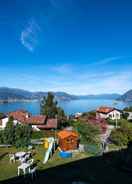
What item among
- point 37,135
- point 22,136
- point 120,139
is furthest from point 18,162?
point 37,135

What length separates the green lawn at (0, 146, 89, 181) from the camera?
2211 cm

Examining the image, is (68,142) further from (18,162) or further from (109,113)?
(109,113)

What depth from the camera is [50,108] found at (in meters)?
57.4

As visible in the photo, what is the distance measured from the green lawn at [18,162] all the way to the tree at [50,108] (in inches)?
969

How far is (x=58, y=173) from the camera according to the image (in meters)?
21.9

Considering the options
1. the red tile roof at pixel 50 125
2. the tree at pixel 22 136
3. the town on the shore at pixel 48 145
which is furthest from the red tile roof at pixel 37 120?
the tree at pixel 22 136

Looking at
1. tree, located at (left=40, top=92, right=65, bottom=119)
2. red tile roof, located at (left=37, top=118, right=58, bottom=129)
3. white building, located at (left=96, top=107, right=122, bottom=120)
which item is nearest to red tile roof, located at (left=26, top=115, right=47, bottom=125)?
red tile roof, located at (left=37, top=118, right=58, bottom=129)

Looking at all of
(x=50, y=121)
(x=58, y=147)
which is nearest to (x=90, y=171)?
(x=58, y=147)

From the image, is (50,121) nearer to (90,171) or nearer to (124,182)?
(90,171)

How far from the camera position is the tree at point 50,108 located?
56966 mm

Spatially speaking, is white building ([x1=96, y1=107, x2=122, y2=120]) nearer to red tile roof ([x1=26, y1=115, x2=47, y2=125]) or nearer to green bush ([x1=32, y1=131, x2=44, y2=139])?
red tile roof ([x1=26, y1=115, x2=47, y2=125])

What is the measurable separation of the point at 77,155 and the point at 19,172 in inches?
334

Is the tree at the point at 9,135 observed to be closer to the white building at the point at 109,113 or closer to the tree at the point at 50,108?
the tree at the point at 50,108

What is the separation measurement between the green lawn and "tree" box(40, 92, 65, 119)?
80.7 feet
